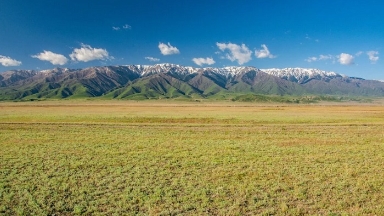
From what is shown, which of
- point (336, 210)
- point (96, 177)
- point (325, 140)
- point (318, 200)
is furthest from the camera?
point (325, 140)

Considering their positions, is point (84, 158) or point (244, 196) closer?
point (244, 196)

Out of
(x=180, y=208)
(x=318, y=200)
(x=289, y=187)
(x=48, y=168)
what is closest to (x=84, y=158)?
(x=48, y=168)

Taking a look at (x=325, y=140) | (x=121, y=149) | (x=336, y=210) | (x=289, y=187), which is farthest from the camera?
(x=325, y=140)

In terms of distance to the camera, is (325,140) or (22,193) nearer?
(22,193)

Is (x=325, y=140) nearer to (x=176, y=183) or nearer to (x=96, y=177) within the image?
(x=176, y=183)

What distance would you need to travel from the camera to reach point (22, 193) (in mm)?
14109

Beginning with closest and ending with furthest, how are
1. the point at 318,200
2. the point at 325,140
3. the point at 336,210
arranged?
the point at 336,210
the point at 318,200
the point at 325,140

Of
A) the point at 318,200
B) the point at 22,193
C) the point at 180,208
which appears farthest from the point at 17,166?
the point at 318,200

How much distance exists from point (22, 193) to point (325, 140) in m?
31.2

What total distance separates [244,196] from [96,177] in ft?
31.3

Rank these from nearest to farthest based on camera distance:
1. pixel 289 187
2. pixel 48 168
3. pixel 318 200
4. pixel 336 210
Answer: pixel 336 210 < pixel 318 200 < pixel 289 187 < pixel 48 168

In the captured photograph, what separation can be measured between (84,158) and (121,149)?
4628 millimetres

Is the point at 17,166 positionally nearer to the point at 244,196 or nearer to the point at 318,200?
the point at 244,196

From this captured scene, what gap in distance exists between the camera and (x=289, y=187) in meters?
15.2
